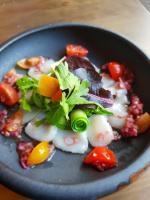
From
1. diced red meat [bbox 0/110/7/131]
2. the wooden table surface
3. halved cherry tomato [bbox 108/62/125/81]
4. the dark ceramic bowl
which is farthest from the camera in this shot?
the wooden table surface

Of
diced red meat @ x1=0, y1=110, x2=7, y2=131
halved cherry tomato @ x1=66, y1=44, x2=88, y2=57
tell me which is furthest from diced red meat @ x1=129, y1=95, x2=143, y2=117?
diced red meat @ x1=0, y1=110, x2=7, y2=131

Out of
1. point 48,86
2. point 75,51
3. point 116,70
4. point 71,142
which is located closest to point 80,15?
point 75,51

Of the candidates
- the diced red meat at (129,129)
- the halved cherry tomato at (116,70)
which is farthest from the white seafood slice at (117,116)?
the halved cherry tomato at (116,70)

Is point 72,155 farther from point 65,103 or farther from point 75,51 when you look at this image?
point 75,51

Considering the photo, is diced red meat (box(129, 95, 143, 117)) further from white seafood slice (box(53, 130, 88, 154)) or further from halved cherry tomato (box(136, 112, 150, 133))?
white seafood slice (box(53, 130, 88, 154))

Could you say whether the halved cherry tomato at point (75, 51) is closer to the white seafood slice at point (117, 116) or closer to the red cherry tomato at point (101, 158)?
the white seafood slice at point (117, 116)

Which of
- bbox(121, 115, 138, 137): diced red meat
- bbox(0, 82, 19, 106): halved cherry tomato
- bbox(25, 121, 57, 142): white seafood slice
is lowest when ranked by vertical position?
bbox(121, 115, 138, 137): diced red meat

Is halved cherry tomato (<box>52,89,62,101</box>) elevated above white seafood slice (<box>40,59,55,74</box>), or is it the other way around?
white seafood slice (<box>40,59,55,74</box>)

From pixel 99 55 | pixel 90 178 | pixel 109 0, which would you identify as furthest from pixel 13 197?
pixel 109 0
